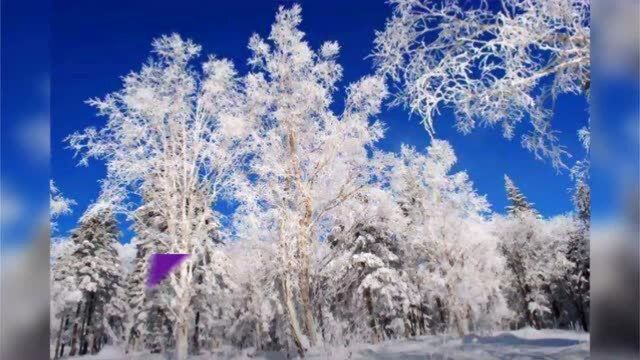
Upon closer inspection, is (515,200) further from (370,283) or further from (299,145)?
(299,145)

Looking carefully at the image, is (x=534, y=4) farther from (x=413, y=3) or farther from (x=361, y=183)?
(x=361, y=183)

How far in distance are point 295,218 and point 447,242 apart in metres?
1.51

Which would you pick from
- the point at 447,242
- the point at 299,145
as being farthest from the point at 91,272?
the point at 447,242

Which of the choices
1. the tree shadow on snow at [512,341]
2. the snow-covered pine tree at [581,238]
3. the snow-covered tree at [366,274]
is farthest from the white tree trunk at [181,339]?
the snow-covered pine tree at [581,238]

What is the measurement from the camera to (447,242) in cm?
496

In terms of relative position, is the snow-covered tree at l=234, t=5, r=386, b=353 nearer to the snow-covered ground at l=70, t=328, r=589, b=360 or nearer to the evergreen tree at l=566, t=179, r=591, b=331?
the snow-covered ground at l=70, t=328, r=589, b=360

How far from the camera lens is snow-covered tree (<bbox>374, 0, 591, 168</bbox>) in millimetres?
4047

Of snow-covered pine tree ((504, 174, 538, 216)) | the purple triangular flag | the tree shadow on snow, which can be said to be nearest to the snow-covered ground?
the tree shadow on snow

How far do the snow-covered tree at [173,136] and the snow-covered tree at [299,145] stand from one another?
34 cm

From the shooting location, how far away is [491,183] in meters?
5.05

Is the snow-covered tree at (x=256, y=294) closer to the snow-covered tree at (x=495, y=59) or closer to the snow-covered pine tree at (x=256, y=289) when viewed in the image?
the snow-covered pine tree at (x=256, y=289)

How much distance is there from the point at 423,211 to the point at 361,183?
2.24 ft

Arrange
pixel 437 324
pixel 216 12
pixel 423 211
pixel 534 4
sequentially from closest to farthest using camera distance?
pixel 534 4 → pixel 437 324 → pixel 423 211 → pixel 216 12
